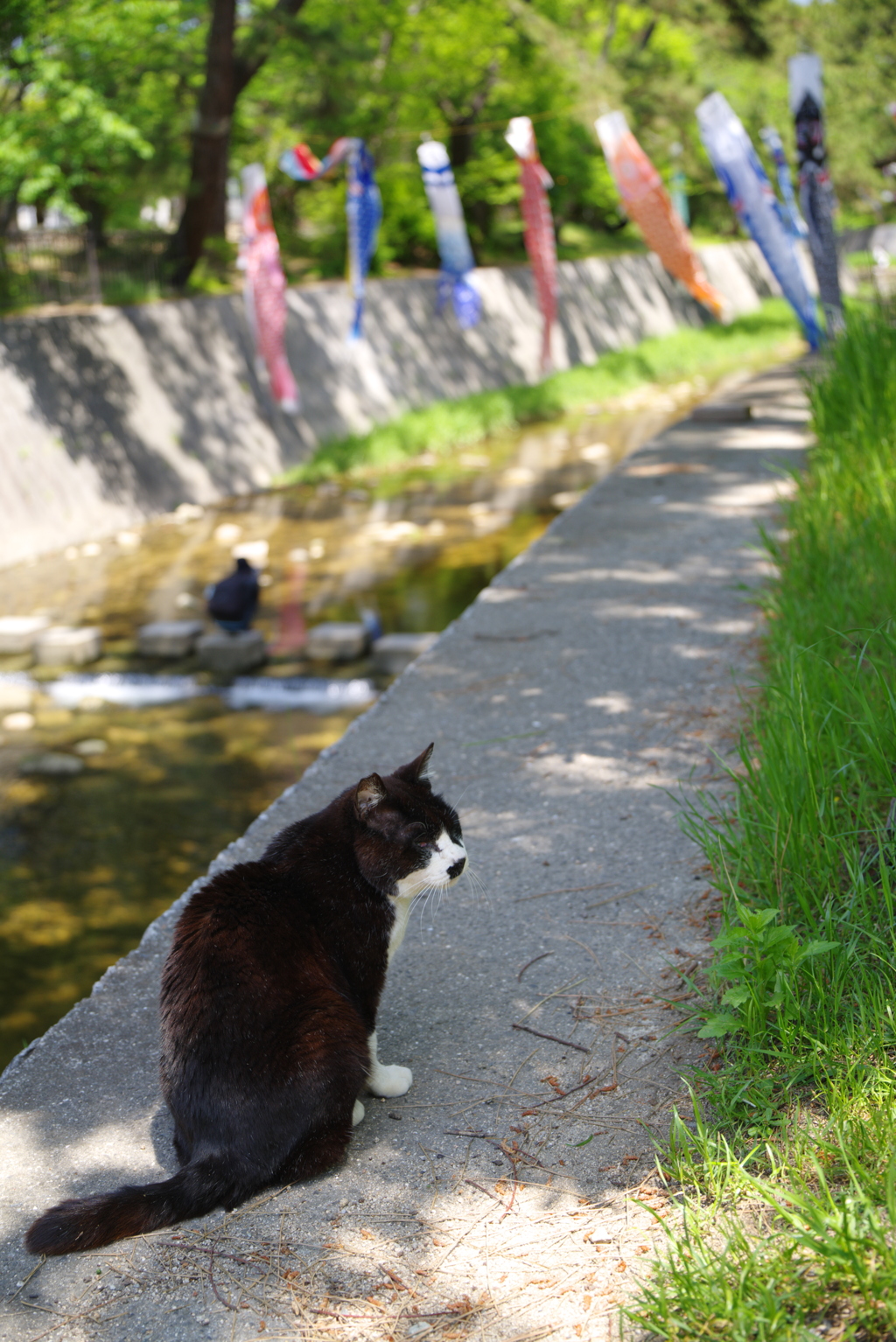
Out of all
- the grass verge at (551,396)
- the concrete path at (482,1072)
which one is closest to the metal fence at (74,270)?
the grass verge at (551,396)

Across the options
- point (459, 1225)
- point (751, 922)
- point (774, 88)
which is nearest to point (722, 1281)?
point (459, 1225)

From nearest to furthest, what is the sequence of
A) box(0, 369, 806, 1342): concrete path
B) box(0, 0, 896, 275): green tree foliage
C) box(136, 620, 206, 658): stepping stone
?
1. box(0, 369, 806, 1342): concrete path
2. box(136, 620, 206, 658): stepping stone
3. box(0, 0, 896, 275): green tree foliage

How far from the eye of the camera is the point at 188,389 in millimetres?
12312

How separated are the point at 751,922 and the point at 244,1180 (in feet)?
3.80

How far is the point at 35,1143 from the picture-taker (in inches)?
97.0

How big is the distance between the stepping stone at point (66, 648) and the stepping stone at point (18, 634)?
5.2 inches

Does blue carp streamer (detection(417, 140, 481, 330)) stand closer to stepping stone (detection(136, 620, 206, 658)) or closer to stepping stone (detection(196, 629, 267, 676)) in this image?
stepping stone (detection(136, 620, 206, 658))

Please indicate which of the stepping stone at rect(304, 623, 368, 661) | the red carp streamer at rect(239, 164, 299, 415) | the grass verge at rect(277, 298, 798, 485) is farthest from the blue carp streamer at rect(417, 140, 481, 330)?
the stepping stone at rect(304, 623, 368, 661)

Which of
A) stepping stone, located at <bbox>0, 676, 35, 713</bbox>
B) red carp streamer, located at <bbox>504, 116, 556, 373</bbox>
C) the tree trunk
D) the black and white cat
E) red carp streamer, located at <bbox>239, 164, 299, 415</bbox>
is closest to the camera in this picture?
the black and white cat

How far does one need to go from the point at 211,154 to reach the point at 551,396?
238 inches

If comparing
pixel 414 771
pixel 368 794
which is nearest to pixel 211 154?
pixel 414 771

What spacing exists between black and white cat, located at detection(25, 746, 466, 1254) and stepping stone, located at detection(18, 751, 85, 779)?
3459mm

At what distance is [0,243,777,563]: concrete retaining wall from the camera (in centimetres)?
1012

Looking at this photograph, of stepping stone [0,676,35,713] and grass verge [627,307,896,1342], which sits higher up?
grass verge [627,307,896,1342]
